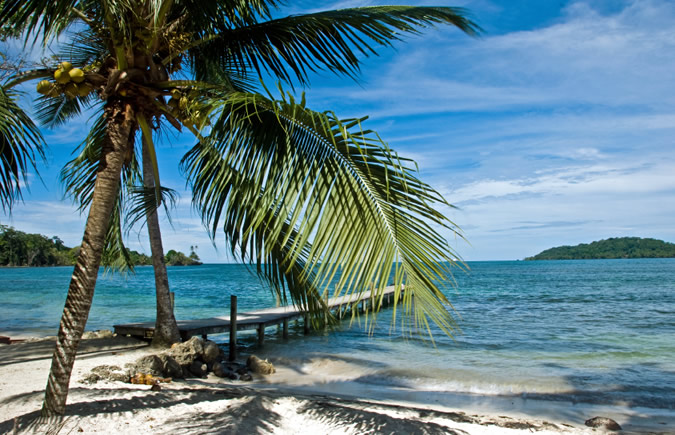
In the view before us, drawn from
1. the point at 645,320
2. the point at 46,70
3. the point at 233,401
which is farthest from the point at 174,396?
the point at 645,320

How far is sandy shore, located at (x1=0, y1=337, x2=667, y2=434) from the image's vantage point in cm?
513

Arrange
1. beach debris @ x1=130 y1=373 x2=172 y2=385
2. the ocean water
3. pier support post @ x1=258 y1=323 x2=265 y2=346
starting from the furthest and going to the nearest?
pier support post @ x1=258 y1=323 x2=265 y2=346
the ocean water
beach debris @ x1=130 y1=373 x2=172 y2=385

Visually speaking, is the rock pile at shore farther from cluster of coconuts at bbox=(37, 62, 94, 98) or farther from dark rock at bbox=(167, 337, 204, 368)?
cluster of coconuts at bbox=(37, 62, 94, 98)

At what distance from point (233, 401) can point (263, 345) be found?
9.41m

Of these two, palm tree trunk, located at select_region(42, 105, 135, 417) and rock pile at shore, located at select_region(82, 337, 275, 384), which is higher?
palm tree trunk, located at select_region(42, 105, 135, 417)

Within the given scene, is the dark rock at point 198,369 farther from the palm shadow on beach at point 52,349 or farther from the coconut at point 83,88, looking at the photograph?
the coconut at point 83,88

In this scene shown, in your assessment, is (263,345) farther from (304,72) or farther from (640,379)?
(304,72)

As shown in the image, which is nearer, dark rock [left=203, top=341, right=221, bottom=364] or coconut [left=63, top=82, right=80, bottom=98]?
coconut [left=63, top=82, right=80, bottom=98]

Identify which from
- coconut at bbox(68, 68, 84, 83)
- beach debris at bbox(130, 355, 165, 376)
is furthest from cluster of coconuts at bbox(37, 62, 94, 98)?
beach debris at bbox(130, 355, 165, 376)

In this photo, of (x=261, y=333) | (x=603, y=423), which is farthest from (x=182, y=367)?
(x=603, y=423)

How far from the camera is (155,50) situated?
388 cm

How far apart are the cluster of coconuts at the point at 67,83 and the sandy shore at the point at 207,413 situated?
2.58m

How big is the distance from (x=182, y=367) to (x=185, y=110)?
7537 mm

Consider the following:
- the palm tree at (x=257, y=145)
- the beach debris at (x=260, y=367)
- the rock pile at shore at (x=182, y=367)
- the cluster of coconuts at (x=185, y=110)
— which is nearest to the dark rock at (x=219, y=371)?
the rock pile at shore at (x=182, y=367)
